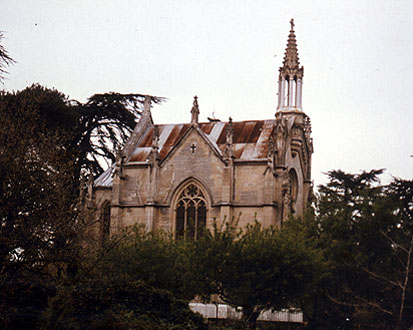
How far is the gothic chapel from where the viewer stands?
43469 millimetres

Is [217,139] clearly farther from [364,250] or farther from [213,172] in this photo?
[364,250]

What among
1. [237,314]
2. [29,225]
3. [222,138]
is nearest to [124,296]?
[29,225]

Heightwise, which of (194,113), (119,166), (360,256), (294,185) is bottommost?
(360,256)

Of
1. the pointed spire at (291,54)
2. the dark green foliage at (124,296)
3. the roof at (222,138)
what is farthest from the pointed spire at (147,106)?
the dark green foliage at (124,296)

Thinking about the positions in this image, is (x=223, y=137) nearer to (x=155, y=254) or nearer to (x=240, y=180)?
(x=240, y=180)

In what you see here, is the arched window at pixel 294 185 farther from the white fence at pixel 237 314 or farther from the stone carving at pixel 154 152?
the white fence at pixel 237 314

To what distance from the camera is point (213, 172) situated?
146 ft

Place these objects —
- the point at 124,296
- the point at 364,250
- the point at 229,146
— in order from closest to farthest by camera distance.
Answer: the point at 124,296
the point at 364,250
the point at 229,146

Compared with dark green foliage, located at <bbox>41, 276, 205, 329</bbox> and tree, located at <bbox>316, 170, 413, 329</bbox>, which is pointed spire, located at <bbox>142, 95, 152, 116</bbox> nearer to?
tree, located at <bbox>316, 170, 413, 329</bbox>

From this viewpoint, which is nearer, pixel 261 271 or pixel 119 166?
pixel 261 271

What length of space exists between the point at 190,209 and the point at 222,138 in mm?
4661

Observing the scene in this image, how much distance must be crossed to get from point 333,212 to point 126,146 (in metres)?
15.3

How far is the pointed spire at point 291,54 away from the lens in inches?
1925

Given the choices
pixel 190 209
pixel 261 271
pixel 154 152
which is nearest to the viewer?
pixel 261 271
